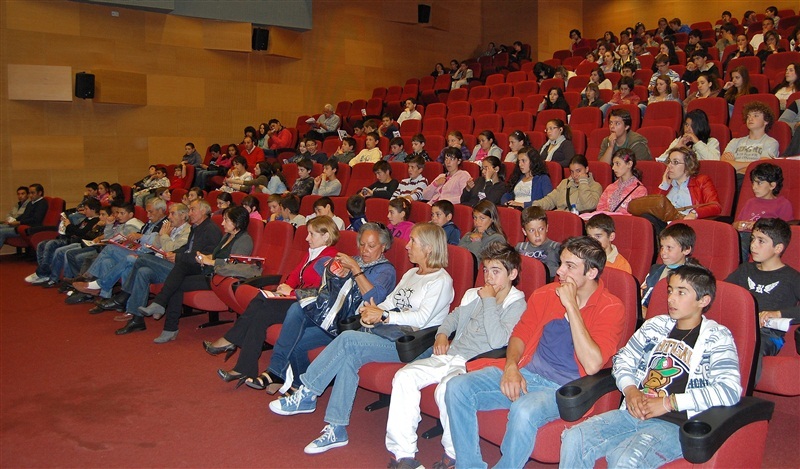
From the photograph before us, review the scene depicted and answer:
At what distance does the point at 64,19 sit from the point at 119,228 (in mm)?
4944

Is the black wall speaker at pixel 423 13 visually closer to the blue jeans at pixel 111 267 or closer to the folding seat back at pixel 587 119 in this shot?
the folding seat back at pixel 587 119

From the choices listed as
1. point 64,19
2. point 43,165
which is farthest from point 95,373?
point 64,19

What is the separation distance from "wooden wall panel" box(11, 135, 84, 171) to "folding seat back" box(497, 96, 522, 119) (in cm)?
633

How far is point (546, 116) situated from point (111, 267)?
4689 millimetres

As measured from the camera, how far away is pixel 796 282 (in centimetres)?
275

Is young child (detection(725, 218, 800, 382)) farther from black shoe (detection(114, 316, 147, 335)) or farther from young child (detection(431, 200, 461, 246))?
black shoe (detection(114, 316, 147, 335))

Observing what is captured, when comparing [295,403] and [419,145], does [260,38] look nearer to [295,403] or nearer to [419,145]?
[419,145]

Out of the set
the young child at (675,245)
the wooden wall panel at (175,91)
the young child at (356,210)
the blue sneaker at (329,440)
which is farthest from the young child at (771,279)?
the wooden wall panel at (175,91)

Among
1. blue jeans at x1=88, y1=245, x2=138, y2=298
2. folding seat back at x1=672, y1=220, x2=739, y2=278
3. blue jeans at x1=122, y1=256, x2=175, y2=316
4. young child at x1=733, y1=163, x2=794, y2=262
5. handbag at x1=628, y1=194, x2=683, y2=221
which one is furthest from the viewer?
blue jeans at x1=88, y1=245, x2=138, y2=298

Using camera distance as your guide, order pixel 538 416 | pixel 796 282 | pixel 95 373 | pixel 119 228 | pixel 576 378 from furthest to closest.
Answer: pixel 119 228
pixel 95 373
pixel 796 282
pixel 576 378
pixel 538 416

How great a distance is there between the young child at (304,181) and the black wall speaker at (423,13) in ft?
23.6

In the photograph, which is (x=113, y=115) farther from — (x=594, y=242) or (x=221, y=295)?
(x=594, y=242)

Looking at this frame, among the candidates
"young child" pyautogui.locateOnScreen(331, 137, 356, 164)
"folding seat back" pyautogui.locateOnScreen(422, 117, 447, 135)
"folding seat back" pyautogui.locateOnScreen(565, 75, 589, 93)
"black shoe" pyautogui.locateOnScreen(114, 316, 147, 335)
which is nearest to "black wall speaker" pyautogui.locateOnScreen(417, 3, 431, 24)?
"folding seat back" pyautogui.locateOnScreen(422, 117, 447, 135)

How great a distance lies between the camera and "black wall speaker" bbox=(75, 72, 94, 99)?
9.52 m
